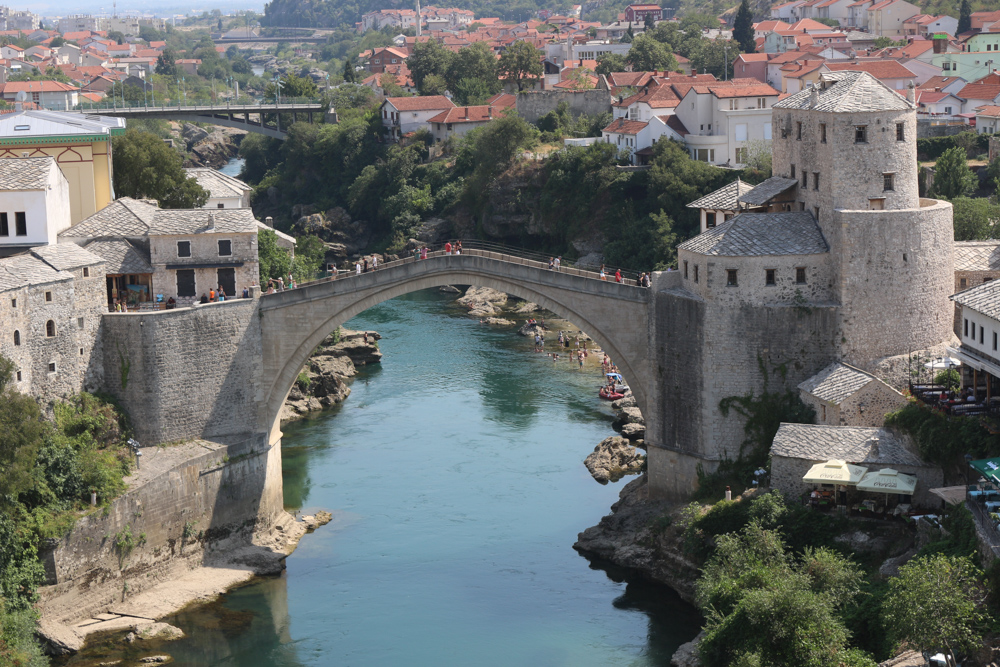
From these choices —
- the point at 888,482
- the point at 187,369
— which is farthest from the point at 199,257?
the point at 888,482

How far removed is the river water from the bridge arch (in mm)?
5732

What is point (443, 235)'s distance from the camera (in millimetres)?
100375

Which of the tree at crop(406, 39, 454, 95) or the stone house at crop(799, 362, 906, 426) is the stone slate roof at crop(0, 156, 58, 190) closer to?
the stone house at crop(799, 362, 906, 426)

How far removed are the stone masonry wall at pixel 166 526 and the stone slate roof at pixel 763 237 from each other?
17.0 m

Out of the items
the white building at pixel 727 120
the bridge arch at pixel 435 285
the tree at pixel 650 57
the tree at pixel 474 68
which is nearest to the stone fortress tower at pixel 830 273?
the bridge arch at pixel 435 285

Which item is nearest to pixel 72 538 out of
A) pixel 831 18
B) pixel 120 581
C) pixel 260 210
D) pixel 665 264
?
pixel 120 581

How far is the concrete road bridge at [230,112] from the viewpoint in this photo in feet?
365

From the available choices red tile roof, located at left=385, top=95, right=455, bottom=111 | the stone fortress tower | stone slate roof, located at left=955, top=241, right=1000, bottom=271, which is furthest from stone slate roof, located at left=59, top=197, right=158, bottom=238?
red tile roof, located at left=385, top=95, right=455, bottom=111

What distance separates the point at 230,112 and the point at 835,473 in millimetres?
84942

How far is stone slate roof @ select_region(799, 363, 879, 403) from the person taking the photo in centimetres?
4394

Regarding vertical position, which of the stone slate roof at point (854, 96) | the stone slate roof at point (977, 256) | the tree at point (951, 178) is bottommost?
the stone slate roof at point (977, 256)

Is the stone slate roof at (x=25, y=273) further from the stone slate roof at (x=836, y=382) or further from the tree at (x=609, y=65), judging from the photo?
the tree at (x=609, y=65)

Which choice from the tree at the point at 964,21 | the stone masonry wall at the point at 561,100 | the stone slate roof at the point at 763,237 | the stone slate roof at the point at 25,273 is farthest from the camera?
the tree at the point at 964,21

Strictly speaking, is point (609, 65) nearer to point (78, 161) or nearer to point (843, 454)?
point (78, 161)
